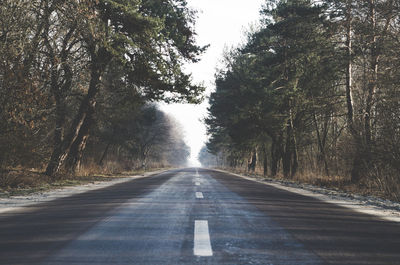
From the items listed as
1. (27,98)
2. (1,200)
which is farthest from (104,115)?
(1,200)

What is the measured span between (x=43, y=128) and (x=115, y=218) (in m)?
Answer: 7.94

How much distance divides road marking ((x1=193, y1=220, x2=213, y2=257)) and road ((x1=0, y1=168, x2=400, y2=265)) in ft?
0.04

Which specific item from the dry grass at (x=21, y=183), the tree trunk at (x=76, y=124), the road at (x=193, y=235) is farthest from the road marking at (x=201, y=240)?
the tree trunk at (x=76, y=124)

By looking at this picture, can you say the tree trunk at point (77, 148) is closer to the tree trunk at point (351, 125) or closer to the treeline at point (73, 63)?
the treeline at point (73, 63)

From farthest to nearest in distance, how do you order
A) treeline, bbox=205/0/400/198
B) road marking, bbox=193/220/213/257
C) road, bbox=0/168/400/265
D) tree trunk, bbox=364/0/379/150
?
tree trunk, bbox=364/0/379/150, treeline, bbox=205/0/400/198, road marking, bbox=193/220/213/257, road, bbox=0/168/400/265

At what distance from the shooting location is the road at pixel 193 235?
3771 mm

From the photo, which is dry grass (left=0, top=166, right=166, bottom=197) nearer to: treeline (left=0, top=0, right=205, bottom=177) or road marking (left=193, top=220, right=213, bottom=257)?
Answer: treeline (left=0, top=0, right=205, bottom=177)

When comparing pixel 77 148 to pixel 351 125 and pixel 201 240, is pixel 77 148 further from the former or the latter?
pixel 201 240

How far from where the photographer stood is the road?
3.77 metres

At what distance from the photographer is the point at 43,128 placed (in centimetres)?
1257

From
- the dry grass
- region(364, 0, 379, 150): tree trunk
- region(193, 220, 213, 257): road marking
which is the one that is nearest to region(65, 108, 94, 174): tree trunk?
the dry grass

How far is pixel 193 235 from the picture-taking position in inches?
188

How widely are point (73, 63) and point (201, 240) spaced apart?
12.7 meters

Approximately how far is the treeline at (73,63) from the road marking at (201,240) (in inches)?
289
